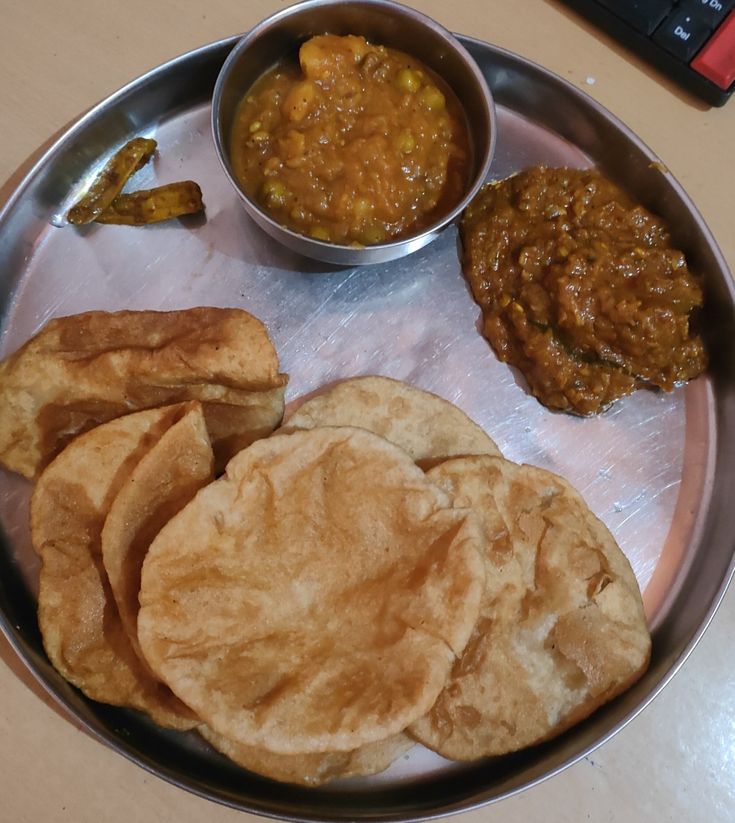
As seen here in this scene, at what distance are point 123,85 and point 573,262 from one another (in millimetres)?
1475

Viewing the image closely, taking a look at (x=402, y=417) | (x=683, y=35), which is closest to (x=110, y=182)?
(x=402, y=417)

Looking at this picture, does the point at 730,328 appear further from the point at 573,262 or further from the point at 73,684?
the point at 73,684

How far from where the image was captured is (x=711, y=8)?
7.40 feet

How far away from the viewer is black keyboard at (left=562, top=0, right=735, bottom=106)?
2.27m

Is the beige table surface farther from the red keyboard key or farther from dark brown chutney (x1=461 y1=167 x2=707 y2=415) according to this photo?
dark brown chutney (x1=461 y1=167 x2=707 y2=415)

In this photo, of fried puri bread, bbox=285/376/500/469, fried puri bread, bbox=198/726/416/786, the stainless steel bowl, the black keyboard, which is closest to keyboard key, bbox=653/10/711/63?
the black keyboard

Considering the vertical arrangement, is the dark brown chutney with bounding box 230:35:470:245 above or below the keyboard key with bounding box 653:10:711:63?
below

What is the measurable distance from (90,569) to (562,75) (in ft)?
7.01

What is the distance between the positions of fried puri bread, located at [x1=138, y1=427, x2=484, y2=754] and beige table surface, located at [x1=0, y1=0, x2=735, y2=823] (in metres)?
0.52

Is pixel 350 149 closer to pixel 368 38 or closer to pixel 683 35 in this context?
pixel 368 38

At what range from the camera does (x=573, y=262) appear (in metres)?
1.95

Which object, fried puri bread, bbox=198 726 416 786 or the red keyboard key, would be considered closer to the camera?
fried puri bread, bbox=198 726 416 786

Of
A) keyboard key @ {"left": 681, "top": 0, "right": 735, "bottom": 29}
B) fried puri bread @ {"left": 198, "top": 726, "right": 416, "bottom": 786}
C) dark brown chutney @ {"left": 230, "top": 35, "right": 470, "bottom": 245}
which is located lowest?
fried puri bread @ {"left": 198, "top": 726, "right": 416, "bottom": 786}

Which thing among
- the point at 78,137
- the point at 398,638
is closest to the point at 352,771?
the point at 398,638
